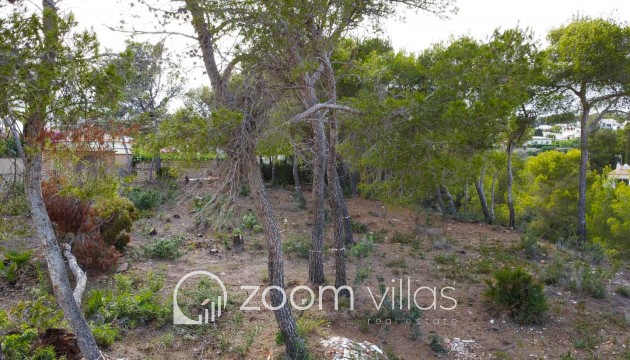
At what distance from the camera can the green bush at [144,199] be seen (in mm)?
12320

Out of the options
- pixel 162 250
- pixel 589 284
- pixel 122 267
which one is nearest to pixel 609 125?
pixel 589 284

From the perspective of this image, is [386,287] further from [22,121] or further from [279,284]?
→ [22,121]

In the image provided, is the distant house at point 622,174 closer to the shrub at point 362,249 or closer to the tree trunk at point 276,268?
the shrub at point 362,249

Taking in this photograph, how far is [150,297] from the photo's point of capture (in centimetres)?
627

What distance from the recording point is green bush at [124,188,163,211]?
12320 mm

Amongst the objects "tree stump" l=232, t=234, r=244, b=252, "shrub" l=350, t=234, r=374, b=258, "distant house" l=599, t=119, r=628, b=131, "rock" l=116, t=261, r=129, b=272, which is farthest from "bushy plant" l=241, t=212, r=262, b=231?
"distant house" l=599, t=119, r=628, b=131

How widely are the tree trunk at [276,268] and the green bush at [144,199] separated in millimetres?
8349

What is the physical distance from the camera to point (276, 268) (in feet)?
16.5

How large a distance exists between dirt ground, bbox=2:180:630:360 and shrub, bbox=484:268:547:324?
152mm

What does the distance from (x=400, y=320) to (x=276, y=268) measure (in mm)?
2369

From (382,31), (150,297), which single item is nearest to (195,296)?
(150,297)

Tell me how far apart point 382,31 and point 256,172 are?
3.47 metres

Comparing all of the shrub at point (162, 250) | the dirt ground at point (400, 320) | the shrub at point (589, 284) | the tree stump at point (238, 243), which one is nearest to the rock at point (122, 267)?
the dirt ground at point (400, 320)

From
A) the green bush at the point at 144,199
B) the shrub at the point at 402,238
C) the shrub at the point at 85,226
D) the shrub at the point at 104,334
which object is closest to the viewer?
the shrub at the point at 104,334
